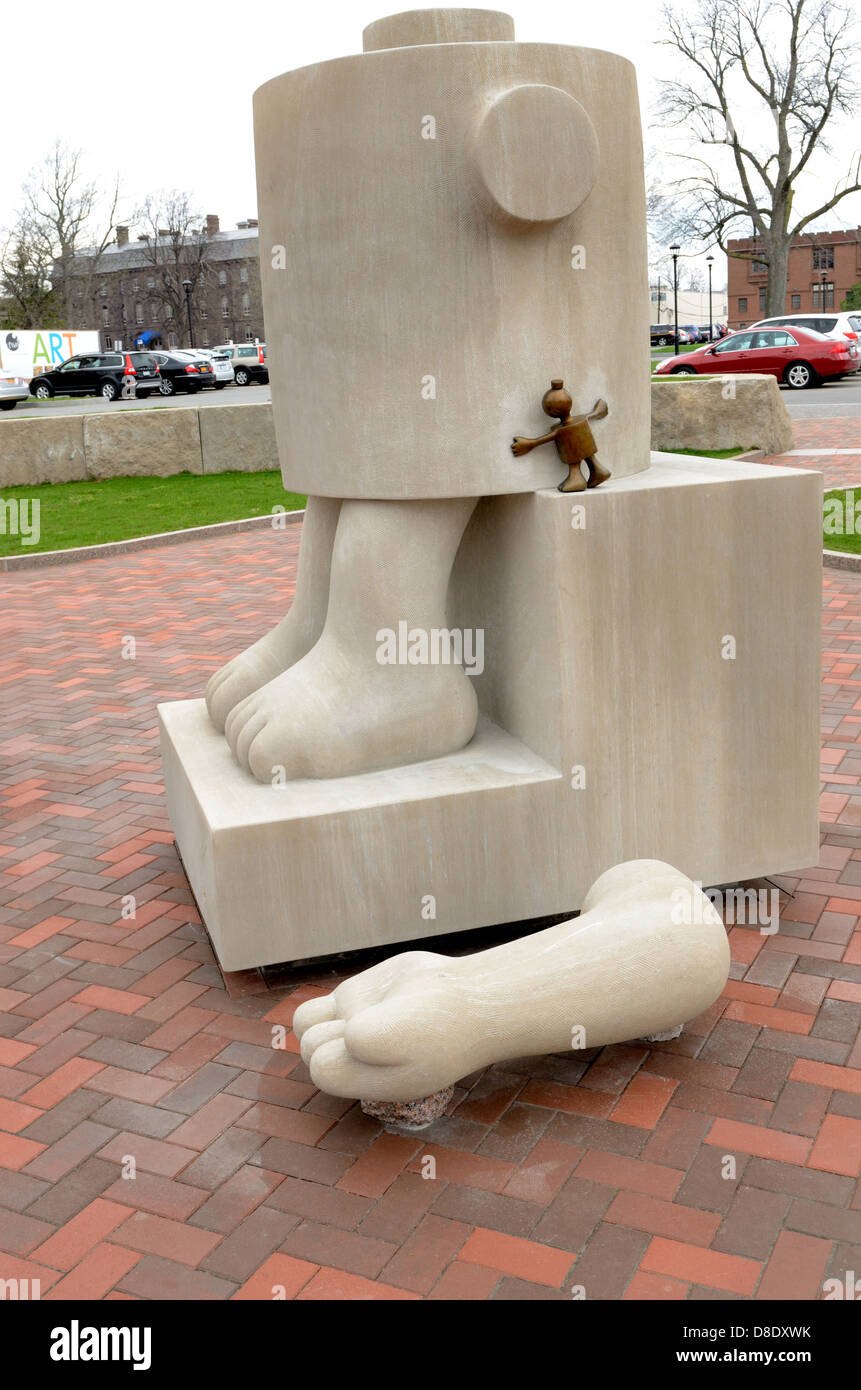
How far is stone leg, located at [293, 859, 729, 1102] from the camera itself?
9.14 ft

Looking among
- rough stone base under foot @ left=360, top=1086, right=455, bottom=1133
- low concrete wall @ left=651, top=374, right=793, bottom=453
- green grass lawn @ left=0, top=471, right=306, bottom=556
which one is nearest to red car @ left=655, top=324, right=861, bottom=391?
low concrete wall @ left=651, top=374, right=793, bottom=453

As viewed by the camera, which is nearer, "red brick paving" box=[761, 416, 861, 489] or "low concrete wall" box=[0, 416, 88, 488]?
"red brick paving" box=[761, 416, 861, 489]

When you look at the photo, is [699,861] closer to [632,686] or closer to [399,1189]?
[632,686]

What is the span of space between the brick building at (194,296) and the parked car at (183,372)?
44355mm

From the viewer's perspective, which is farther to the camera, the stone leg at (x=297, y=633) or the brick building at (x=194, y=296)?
the brick building at (x=194, y=296)

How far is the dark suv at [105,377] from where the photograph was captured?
3428 centimetres

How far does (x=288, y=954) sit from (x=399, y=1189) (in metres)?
0.93

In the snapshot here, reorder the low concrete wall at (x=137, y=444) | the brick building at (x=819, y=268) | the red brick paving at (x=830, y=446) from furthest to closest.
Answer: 1. the brick building at (x=819, y=268)
2. the low concrete wall at (x=137, y=444)
3. the red brick paving at (x=830, y=446)

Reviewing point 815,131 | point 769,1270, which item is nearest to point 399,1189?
point 769,1270

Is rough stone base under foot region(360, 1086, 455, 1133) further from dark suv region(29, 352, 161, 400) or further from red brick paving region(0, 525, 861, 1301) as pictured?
dark suv region(29, 352, 161, 400)

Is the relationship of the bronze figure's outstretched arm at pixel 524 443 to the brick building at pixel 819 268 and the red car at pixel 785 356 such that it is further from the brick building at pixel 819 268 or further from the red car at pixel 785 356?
the brick building at pixel 819 268

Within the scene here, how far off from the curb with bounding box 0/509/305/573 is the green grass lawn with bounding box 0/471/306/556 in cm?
16

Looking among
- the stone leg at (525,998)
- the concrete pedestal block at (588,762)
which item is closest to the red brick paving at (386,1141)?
the stone leg at (525,998)

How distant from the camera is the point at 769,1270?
2.42 metres
